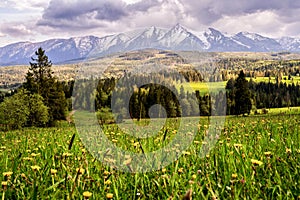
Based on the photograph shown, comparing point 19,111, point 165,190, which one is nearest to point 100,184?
point 165,190

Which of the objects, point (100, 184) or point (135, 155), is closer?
point (100, 184)

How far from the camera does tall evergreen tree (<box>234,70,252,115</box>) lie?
6890cm

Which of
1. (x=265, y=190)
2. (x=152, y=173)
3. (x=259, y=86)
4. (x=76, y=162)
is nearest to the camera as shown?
(x=265, y=190)

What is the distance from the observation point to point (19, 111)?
63.2 metres

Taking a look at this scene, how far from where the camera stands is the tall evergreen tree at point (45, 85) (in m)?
70.4

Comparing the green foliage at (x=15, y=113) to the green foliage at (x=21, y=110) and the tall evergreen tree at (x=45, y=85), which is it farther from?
the tall evergreen tree at (x=45, y=85)

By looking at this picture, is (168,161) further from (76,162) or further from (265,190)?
(265,190)

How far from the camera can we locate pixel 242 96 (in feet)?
235

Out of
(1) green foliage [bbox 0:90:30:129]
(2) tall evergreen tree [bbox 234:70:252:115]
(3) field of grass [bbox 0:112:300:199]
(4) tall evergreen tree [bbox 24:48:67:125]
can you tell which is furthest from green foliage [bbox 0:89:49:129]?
Answer: (3) field of grass [bbox 0:112:300:199]

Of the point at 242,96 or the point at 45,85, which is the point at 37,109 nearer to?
the point at 45,85

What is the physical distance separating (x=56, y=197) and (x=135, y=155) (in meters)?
2.24

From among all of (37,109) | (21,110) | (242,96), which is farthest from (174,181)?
(242,96)

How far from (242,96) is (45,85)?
42.0m

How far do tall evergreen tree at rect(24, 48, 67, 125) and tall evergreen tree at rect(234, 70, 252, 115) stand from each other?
3832 centimetres
